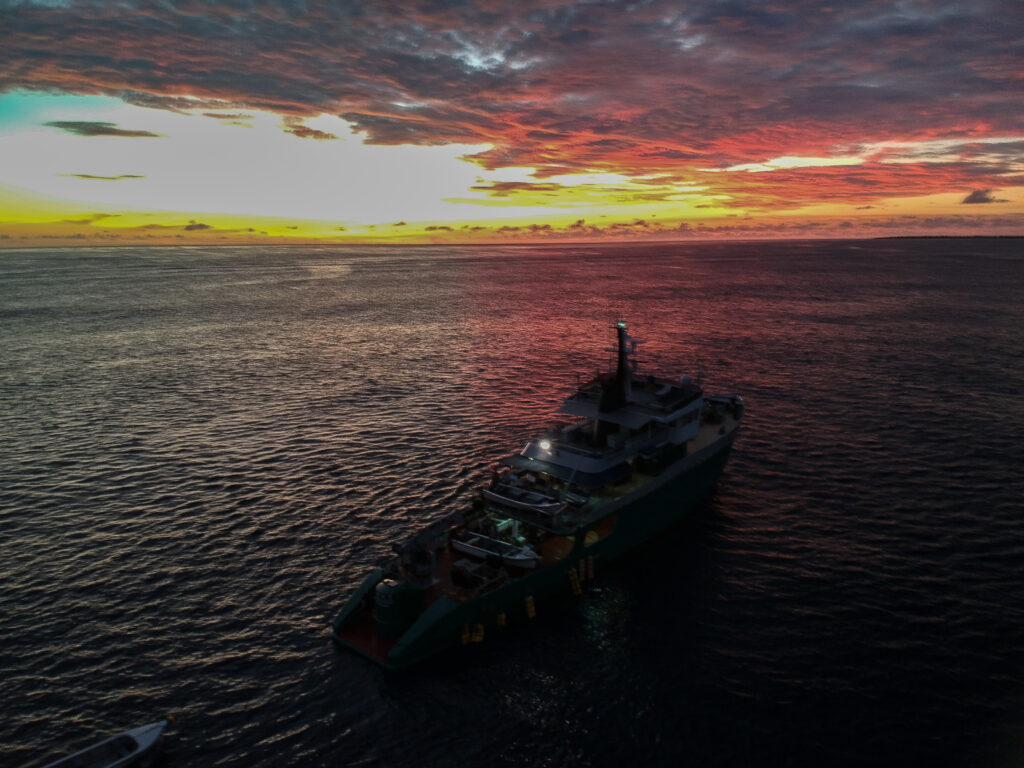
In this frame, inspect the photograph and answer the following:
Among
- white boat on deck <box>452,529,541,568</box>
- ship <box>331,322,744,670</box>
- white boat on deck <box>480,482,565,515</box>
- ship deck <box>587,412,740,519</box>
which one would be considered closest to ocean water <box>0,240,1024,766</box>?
ship <box>331,322,744,670</box>

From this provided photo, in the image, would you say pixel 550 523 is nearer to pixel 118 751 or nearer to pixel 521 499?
pixel 521 499

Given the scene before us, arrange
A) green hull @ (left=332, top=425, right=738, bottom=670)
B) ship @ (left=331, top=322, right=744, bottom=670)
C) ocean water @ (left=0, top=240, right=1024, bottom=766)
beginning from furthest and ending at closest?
ship @ (left=331, top=322, right=744, bottom=670), green hull @ (left=332, top=425, right=738, bottom=670), ocean water @ (left=0, top=240, right=1024, bottom=766)

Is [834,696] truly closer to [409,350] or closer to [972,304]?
[409,350]

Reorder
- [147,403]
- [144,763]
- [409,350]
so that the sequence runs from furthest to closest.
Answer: [409,350], [147,403], [144,763]

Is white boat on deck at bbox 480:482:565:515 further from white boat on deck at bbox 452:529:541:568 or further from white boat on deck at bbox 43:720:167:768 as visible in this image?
white boat on deck at bbox 43:720:167:768

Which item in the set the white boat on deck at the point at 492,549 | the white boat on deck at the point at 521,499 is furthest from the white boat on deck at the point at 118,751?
the white boat on deck at the point at 521,499

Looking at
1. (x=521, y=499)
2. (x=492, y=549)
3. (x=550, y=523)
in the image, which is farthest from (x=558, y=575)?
(x=521, y=499)

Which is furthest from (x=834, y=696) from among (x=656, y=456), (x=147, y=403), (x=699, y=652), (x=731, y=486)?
(x=147, y=403)
